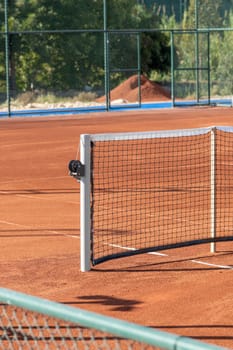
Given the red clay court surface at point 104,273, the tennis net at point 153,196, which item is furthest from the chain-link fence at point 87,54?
the red clay court surface at point 104,273

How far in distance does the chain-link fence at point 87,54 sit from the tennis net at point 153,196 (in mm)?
14570

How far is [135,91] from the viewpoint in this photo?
140ft

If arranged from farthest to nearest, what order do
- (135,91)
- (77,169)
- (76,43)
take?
(135,91) → (76,43) → (77,169)

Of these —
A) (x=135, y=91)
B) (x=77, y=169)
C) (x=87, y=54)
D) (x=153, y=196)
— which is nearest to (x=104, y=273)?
(x=77, y=169)

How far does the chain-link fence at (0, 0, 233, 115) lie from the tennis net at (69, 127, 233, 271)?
47.8ft

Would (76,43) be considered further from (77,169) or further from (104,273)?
(104,273)

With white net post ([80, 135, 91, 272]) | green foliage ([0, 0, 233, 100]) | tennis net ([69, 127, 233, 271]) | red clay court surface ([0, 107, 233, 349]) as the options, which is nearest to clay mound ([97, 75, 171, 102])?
green foliage ([0, 0, 233, 100])

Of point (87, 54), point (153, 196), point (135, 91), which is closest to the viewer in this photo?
point (153, 196)

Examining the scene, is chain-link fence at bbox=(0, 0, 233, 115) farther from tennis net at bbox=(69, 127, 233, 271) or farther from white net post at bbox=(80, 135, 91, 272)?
white net post at bbox=(80, 135, 91, 272)

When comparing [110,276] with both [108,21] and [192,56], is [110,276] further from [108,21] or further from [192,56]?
[192,56]

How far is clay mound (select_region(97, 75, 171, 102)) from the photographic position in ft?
138

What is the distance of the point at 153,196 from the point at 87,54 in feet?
74.8

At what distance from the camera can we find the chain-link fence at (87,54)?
3566 centimetres

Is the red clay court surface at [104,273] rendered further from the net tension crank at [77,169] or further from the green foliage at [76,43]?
the green foliage at [76,43]
